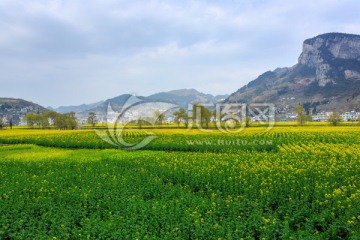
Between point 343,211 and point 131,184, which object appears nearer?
point 343,211

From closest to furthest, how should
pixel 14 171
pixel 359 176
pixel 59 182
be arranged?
1. pixel 359 176
2. pixel 59 182
3. pixel 14 171

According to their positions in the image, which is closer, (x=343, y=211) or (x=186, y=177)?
(x=343, y=211)

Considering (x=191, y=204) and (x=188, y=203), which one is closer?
(x=191, y=204)

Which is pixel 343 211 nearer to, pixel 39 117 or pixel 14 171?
pixel 14 171

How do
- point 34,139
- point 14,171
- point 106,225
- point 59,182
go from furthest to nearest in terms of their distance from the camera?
point 34,139, point 14,171, point 59,182, point 106,225

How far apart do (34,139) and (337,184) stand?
4438 centimetres

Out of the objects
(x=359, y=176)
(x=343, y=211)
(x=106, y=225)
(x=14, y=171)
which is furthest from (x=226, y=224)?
(x=14, y=171)

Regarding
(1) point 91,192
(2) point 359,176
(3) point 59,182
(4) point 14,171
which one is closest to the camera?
(1) point 91,192

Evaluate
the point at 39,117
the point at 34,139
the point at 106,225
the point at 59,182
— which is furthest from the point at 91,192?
the point at 39,117

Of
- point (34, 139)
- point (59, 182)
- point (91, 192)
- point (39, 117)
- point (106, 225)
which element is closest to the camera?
point (106, 225)

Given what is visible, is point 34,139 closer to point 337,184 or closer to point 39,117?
point 337,184

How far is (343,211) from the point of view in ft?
33.1

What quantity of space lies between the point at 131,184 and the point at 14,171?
9.67 metres

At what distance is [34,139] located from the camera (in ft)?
148
